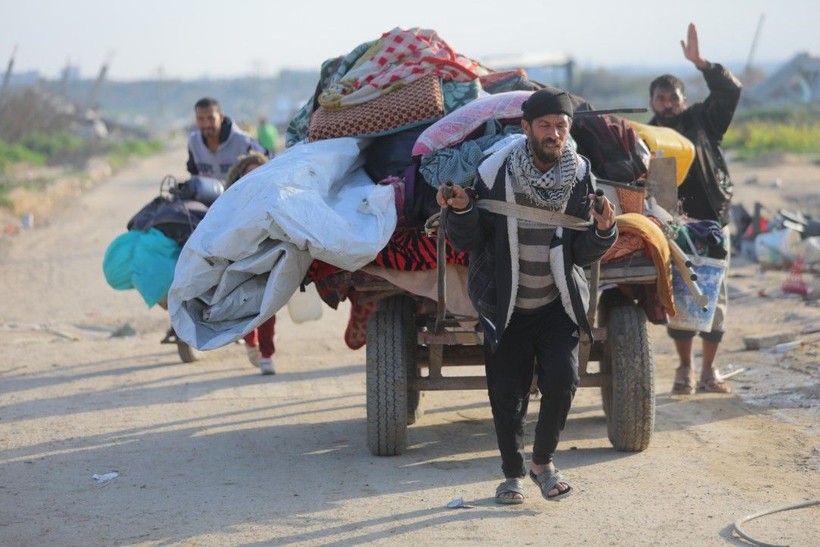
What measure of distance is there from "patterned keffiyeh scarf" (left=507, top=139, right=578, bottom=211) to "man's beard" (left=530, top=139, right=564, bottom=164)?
0.12 ft

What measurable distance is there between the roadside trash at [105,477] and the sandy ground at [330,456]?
0.20 feet

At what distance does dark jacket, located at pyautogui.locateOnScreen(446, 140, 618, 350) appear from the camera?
18.7 ft

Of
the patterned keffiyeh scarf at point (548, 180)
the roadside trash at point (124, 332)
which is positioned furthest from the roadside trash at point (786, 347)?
the roadside trash at point (124, 332)

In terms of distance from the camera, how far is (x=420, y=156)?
6.98 m

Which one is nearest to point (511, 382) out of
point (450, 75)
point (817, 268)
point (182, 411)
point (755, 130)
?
point (450, 75)

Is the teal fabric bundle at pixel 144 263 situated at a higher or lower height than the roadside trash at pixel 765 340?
higher

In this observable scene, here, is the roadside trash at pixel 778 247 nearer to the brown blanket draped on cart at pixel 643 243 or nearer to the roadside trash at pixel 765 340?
the roadside trash at pixel 765 340

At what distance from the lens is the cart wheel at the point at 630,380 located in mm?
6746

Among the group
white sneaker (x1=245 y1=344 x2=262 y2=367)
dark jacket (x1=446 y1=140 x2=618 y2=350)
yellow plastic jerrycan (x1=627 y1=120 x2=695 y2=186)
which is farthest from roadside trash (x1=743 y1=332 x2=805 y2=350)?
dark jacket (x1=446 y1=140 x2=618 y2=350)

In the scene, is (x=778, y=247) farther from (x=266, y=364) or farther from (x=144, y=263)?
(x=144, y=263)

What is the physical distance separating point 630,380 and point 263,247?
2.10 meters

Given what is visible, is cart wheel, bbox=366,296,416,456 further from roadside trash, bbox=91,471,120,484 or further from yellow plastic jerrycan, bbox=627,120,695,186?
yellow plastic jerrycan, bbox=627,120,695,186

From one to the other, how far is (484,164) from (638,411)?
5.80 ft

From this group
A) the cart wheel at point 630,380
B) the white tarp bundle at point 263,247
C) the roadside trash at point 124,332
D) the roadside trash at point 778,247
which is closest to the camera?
the white tarp bundle at point 263,247
